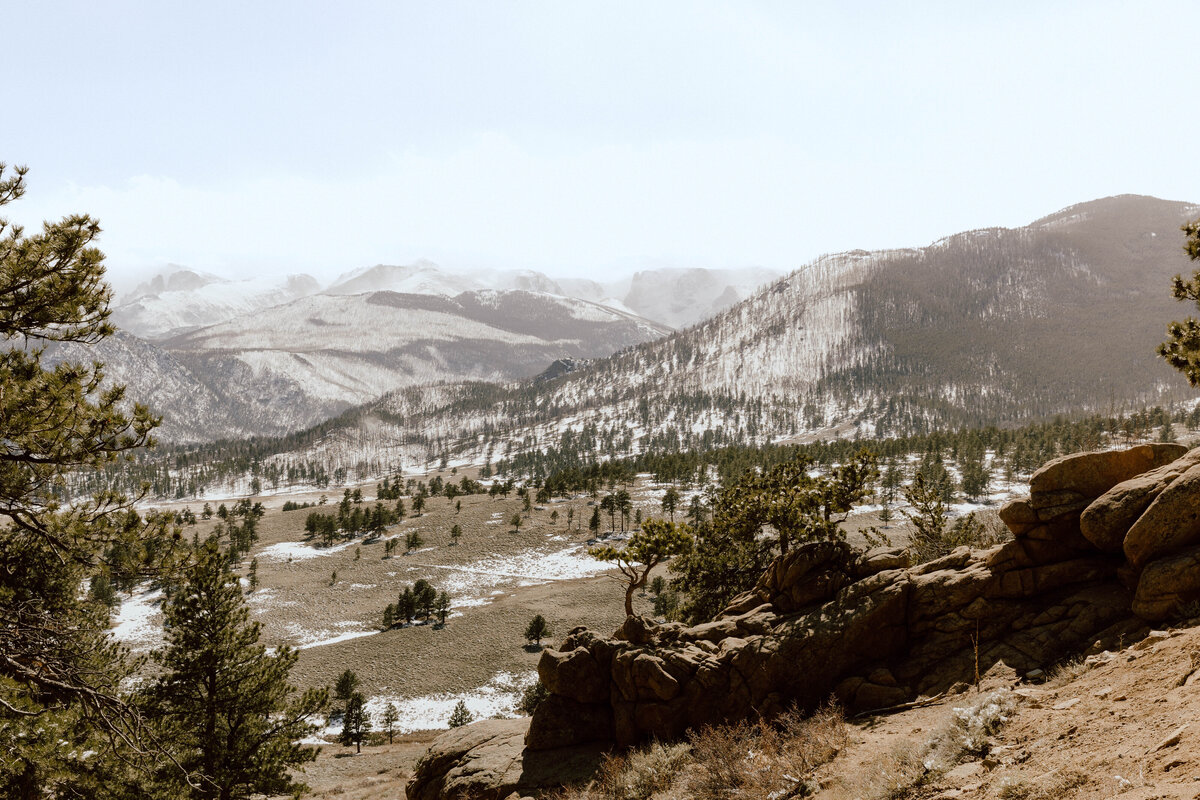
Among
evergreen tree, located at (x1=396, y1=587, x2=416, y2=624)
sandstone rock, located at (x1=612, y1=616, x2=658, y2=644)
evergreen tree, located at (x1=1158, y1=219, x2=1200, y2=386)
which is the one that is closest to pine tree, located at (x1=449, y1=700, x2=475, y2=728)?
evergreen tree, located at (x1=396, y1=587, x2=416, y2=624)

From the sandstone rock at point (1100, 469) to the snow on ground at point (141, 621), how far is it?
97.8 metres

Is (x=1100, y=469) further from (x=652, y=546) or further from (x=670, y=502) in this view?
(x=670, y=502)

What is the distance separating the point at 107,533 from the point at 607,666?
16646mm

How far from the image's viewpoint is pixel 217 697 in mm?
22734

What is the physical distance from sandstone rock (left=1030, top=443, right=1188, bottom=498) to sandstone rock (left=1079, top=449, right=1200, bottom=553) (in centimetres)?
92

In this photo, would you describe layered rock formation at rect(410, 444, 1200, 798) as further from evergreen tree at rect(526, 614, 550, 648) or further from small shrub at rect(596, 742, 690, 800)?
evergreen tree at rect(526, 614, 550, 648)

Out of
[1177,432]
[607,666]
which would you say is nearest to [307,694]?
[607,666]

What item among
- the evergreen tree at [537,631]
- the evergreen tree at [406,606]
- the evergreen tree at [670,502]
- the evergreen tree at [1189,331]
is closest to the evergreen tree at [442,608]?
the evergreen tree at [406,606]

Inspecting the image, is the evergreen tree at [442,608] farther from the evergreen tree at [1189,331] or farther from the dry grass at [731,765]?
the evergreen tree at [1189,331]

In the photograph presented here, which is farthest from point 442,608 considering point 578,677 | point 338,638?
point 578,677

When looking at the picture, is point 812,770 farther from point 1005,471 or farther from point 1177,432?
point 1177,432

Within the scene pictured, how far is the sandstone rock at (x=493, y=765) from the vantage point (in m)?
20.2

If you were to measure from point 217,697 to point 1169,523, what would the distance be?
30.9 meters

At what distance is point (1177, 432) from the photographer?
173 m
